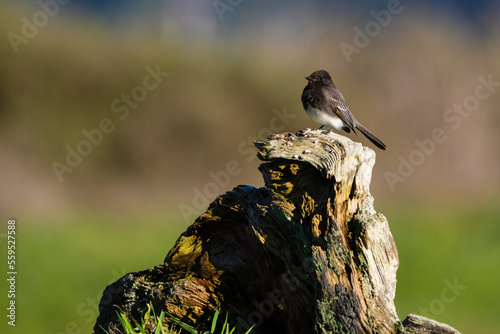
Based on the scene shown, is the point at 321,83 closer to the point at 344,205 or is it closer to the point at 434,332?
the point at 344,205

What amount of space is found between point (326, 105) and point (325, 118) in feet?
0.46

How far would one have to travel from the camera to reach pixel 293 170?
4.10 meters

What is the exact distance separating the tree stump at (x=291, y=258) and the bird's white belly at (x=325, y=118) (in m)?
1.71

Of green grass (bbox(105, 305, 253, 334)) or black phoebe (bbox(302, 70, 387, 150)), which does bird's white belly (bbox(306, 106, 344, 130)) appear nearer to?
black phoebe (bbox(302, 70, 387, 150))

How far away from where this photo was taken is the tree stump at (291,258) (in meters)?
3.74

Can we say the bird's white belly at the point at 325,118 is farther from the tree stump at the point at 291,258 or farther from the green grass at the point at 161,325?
the green grass at the point at 161,325

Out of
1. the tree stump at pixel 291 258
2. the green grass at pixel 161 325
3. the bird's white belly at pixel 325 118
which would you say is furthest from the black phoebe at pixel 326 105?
the green grass at pixel 161 325

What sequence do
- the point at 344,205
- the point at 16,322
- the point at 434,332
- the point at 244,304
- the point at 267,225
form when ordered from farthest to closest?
the point at 16,322 < the point at 244,304 < the point at 267,225 < the point at 344,205 < the point at 434,332

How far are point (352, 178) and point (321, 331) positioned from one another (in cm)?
105

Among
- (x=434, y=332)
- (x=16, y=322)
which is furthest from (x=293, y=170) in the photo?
(x=16, y=322)

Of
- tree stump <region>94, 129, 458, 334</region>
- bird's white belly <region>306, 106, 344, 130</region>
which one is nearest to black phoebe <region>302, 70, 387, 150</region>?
bird's white belly <region>306, 106, 344, 130</region>

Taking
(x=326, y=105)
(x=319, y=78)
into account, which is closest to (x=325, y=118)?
(x=326, y=105)

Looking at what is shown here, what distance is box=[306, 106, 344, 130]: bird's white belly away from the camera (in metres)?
5.95

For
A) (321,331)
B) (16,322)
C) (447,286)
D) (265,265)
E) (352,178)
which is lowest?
(16,322)
